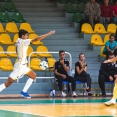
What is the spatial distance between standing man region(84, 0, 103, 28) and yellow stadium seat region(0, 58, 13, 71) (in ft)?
16.7

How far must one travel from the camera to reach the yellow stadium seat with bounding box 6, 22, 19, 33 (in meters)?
19.7

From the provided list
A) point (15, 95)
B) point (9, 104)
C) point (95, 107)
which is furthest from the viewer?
point (15, 95)

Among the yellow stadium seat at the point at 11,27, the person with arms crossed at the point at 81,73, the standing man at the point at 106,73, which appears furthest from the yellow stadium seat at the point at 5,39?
the standing man at the point at 106,73

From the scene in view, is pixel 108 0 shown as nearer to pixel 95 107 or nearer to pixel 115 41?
pixel 115 41

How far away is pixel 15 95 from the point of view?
55.6 feet

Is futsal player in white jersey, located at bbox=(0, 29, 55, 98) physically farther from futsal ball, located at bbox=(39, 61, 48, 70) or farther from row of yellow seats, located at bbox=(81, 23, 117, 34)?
row of yellow seats, located at bbox=(81, 23, 117, 34)

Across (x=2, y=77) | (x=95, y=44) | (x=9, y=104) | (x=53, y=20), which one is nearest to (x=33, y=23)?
(x=53, y=20)

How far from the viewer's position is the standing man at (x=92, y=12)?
21.1 meters

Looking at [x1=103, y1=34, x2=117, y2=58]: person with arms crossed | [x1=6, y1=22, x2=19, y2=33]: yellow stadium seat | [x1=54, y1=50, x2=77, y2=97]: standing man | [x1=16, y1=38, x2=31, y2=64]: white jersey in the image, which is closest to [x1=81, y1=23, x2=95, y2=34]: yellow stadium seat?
[x1=103, y1=34, x2=117, y2=58]: person with arms crossed

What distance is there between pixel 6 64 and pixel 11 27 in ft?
9.37

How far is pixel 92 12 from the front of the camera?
2114cm

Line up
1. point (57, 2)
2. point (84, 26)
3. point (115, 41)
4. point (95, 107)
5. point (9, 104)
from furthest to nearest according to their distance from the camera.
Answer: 1. point (57, 2)
2. point (84, 26)
3. point (115, 41)
4. point (9, 104)
5. point (95, 107)

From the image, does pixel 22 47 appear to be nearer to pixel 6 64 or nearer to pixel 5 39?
pixel 6 64

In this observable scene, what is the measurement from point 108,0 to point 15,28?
482 cm
